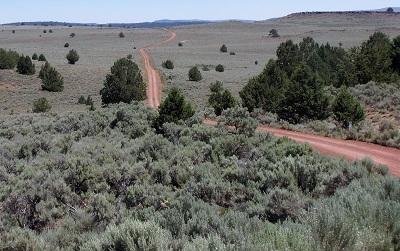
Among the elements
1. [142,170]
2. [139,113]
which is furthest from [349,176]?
[139,113]

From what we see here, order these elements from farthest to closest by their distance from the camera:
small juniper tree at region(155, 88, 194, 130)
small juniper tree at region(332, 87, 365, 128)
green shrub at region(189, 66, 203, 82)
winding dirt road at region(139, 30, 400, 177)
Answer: green shrub at region(189, 66, 203, 82) → small juniper tree at region(332, 87, 365, 128) → small juniper tree at region(155, 88, 194, 130) → winding dirt road at region(139, 30, 400, 177)

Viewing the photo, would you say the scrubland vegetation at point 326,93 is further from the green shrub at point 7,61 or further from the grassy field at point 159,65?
the green shrub at point 7,61

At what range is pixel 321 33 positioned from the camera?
13975 centimetres

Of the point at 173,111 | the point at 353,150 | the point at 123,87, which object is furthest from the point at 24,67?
the point at 353,150

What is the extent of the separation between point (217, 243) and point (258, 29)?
563 ft

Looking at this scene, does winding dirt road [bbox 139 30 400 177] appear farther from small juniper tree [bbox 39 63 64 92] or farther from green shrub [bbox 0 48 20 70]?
green shrub [bbox 0 48 20 70]

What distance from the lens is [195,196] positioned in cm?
958

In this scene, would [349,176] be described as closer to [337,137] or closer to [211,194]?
[211,194]

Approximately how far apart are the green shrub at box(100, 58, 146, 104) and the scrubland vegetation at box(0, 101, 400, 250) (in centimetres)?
2618

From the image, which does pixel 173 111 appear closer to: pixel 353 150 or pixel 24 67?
pixel 353 150

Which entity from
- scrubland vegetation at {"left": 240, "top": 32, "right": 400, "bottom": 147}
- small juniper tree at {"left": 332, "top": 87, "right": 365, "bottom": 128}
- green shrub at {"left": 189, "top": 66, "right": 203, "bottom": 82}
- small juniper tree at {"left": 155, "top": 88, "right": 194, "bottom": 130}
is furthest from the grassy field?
small juniper tree at {"left": 155, "top": 88, "right": 194, "bottom": 130}

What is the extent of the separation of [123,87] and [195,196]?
121 feet

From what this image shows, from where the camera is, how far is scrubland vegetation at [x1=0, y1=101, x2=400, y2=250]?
17.9 ft

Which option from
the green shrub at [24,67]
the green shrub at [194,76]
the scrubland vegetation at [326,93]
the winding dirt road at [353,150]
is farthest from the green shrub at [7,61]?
the winding dirt road at [353,150]
